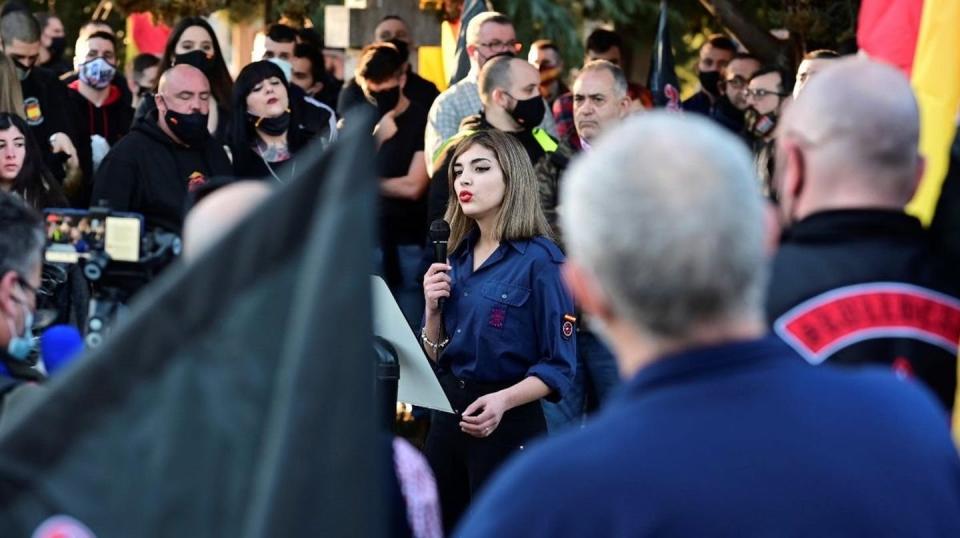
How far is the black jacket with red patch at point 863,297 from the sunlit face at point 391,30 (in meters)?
10.1

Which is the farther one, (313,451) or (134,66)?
(134,66)

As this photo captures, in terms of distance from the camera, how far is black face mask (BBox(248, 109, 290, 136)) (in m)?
8.98

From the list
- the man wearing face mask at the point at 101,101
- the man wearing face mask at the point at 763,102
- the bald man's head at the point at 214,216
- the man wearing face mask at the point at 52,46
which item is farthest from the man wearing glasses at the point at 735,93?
the bald man's head at the point at 214,216

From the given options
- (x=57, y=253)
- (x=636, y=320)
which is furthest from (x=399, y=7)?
(x=636, y=320)

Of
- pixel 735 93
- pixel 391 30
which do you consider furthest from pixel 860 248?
pixel 391 30

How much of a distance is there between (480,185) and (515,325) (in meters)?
0.62

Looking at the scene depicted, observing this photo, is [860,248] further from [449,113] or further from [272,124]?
[449,113]

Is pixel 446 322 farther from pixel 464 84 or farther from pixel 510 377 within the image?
pixel 464 84

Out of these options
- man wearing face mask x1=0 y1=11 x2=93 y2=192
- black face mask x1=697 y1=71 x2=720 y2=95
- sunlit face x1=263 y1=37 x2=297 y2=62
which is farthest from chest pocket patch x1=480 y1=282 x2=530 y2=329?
black face mask x1=697 y1=71 x2=720 y2=95

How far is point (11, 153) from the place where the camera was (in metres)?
7.98

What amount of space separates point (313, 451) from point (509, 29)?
9264 millimetres

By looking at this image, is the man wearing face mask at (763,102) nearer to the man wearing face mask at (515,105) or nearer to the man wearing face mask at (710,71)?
the man wearing face mask at (515,105)

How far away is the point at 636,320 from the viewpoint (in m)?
2.39

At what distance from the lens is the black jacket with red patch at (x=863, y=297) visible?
351cm
